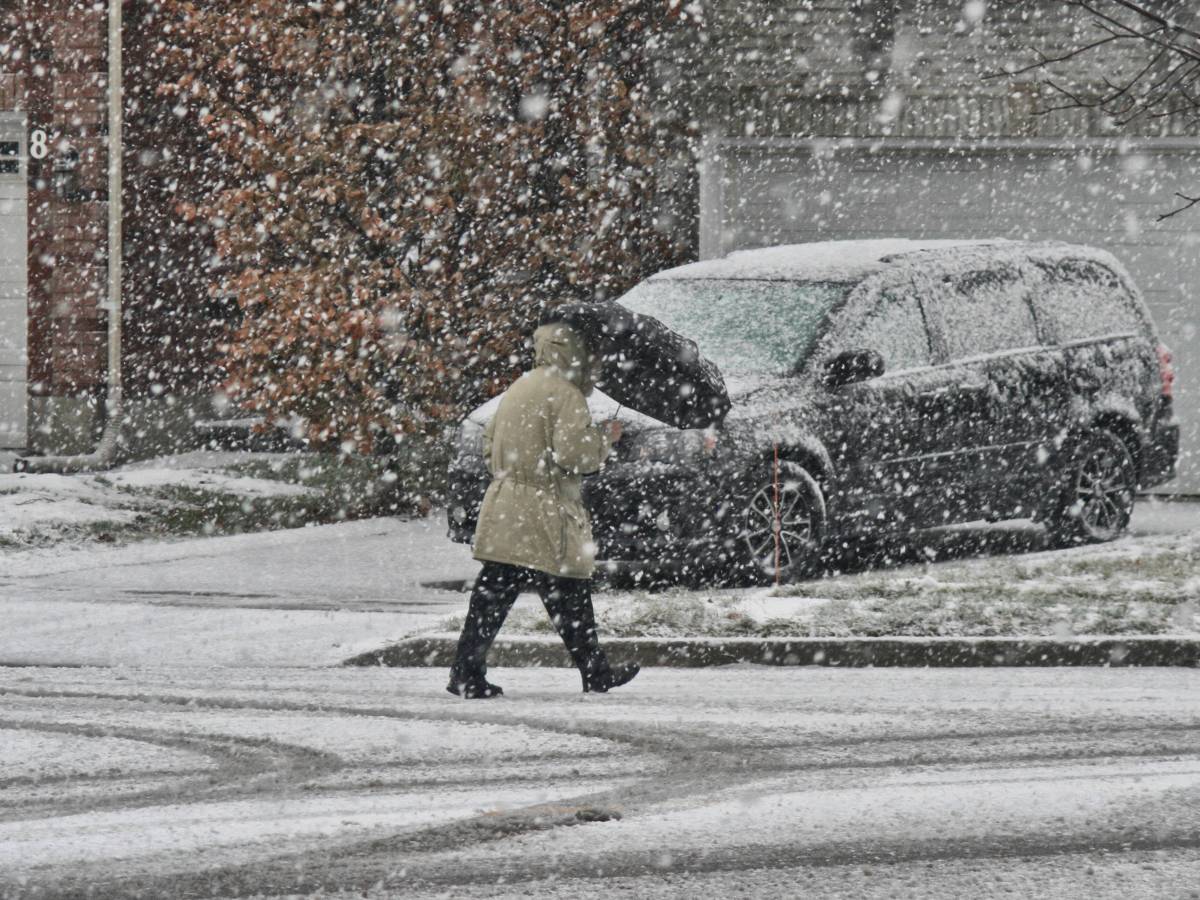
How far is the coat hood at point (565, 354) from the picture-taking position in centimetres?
814

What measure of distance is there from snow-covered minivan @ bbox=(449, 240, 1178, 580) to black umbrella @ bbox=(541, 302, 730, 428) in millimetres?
607

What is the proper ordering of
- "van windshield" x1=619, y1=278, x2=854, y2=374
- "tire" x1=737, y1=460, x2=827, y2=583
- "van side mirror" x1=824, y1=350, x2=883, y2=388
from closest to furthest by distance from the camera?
"tire" x1=737, y1=460, x2=827, y2=583
"van side mirror" x1=824, y1=350, x2=883, y2=388
"van windshield" x1=619, y1=278, x2=854, y2=374

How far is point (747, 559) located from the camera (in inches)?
447

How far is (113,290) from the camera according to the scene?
59.0 ft

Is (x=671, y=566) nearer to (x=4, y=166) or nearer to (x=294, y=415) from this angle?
(x=294, y=415)

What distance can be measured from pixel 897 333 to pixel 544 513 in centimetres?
467

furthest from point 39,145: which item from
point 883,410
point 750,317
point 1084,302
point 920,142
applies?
point 1084,302

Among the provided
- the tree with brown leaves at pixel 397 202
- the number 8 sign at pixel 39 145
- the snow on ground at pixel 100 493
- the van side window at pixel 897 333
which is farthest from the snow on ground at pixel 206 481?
the van side window at pixel 897 333

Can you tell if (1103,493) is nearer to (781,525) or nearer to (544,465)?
(781,525)

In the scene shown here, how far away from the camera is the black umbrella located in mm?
9242

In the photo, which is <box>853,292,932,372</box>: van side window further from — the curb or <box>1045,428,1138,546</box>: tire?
the curb

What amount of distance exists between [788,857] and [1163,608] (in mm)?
4767

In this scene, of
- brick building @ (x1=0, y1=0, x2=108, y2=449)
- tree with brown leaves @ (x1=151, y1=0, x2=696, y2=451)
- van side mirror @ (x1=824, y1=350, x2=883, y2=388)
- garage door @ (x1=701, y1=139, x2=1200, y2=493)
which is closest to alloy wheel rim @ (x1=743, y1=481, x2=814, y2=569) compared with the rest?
van side mirror @ (x1=824, y1=350, x2=883, y2=388)

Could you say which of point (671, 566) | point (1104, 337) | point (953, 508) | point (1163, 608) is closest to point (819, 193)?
point (1104, 337)
